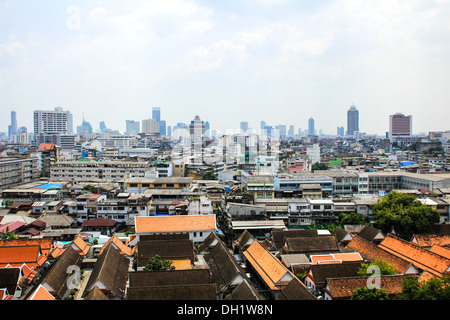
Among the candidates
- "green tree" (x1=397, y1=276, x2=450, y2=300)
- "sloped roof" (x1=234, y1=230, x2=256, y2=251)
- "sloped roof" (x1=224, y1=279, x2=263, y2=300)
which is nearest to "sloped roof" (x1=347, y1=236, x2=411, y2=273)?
"green tree" (x1=397, y1=276, x2=450, y2=300)

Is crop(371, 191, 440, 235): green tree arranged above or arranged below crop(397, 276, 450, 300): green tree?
above

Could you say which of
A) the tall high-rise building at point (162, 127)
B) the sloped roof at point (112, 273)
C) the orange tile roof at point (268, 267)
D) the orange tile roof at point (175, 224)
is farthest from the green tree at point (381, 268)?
the tall high-rise building at point (162, 127)

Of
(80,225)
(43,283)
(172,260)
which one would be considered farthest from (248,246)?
(80,225)

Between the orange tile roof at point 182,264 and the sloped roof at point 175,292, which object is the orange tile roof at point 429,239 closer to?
the orange tile roof at point 182,264

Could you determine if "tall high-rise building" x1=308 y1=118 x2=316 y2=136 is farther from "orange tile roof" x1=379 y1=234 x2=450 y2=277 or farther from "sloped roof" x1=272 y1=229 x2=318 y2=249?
"orange tile roof" x1=379 y1=234 x2=450 y2=277
